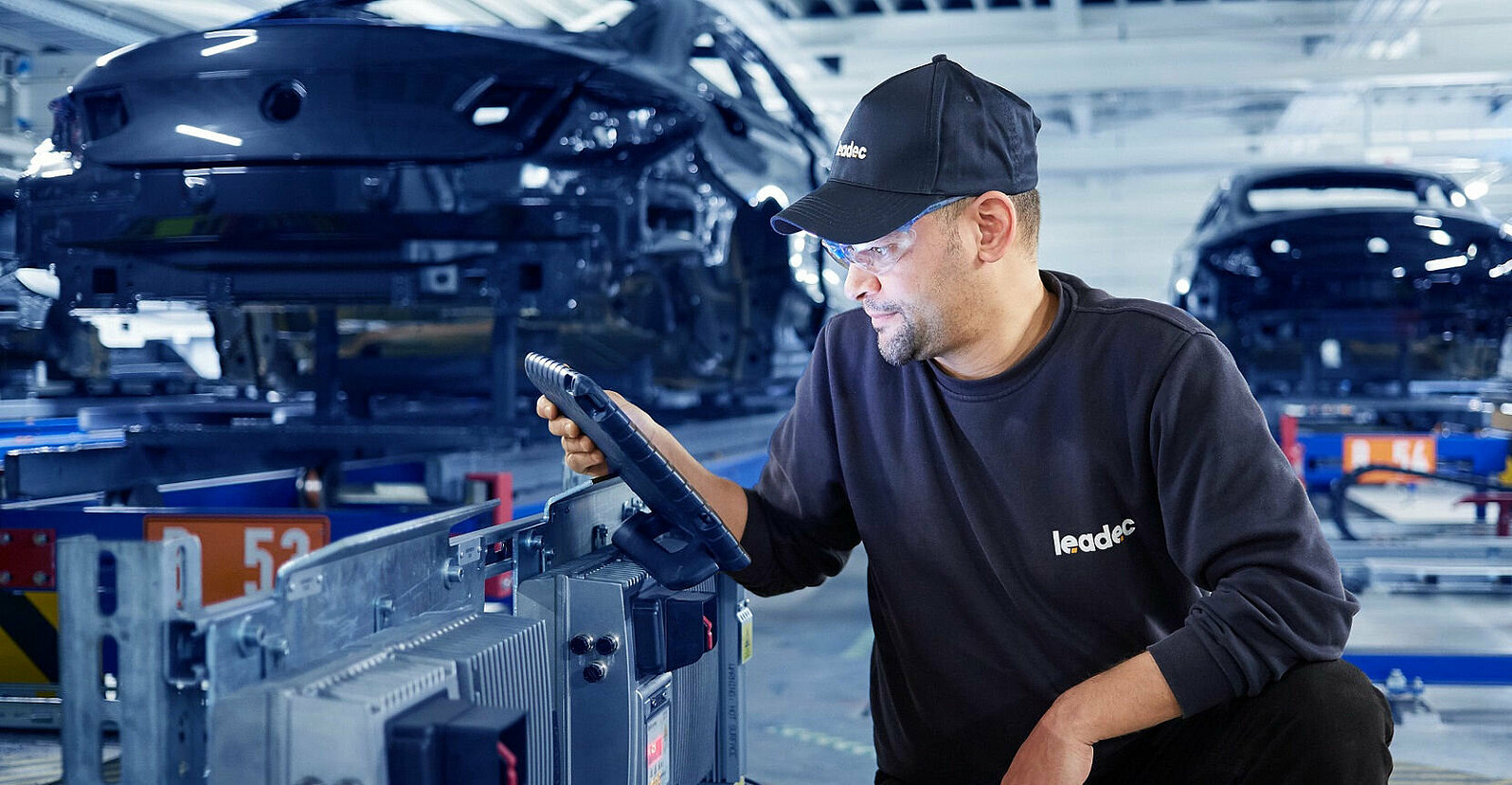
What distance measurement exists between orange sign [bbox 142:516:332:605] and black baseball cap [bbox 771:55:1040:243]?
1.48m

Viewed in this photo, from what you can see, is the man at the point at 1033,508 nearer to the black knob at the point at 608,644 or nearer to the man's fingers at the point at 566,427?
the man's fingers at the point at 566,427

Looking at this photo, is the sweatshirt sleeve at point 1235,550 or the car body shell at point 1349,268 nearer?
the sweatshirt sleeve at point 1235,550

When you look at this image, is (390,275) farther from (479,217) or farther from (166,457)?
(166,457)

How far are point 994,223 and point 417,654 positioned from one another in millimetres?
769

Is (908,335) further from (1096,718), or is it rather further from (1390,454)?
(1390,454)

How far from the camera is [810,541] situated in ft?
5.54

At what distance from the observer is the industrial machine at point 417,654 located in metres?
0.90

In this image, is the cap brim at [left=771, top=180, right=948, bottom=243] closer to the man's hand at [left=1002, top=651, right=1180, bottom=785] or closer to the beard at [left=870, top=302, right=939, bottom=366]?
Result: the beard at [left=870, top=302, right=939, bottom=366]

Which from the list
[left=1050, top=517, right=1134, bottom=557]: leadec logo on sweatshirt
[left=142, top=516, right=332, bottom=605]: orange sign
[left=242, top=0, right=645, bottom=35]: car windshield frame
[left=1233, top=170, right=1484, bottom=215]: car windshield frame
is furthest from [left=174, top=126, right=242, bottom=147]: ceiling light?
[left=1233, top=170, right=1484, bottom=215]: car windshield frame

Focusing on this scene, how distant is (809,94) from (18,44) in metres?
5.40

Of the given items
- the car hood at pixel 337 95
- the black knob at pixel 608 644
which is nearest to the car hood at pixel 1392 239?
the car hood at pixel 337 95

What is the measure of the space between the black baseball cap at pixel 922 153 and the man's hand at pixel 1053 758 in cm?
54

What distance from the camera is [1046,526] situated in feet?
4.75

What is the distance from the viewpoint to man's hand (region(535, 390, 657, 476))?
144cm
